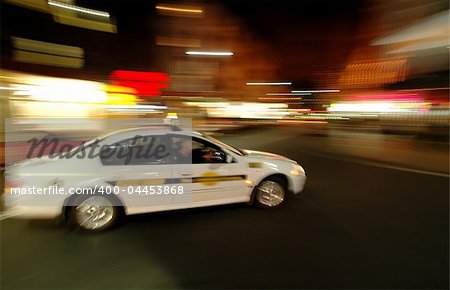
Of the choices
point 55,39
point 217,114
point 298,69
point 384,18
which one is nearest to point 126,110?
point 55,39

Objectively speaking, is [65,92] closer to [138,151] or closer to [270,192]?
[138,151]

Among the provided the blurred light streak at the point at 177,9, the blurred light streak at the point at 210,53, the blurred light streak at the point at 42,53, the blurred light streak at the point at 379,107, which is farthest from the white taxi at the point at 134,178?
the blurred light streak at the point at 177,9

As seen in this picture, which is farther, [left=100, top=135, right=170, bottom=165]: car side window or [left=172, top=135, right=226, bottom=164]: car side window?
[left=172, top=135, right=226, bottom=164]: car side window

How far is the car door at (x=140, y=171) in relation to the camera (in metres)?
4.61

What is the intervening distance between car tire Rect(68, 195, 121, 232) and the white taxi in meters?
0.01

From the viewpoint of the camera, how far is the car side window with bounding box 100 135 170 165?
474 cm

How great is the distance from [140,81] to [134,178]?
12950 mm

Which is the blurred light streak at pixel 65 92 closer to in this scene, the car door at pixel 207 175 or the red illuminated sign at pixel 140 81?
the red illuminated sign at pixel 140 81

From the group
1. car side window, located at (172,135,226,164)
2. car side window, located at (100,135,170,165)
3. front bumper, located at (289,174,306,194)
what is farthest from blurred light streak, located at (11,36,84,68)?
front bumper, located at (289,174,306,194)

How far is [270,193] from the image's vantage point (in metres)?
5.50

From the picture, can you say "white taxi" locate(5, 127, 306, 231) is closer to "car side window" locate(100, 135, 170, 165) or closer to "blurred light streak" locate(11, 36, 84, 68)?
"car side window" locate(100, 135, 170, 165)

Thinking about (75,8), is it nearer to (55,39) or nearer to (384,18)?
(55,39)

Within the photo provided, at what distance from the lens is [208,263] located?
372 centimetres

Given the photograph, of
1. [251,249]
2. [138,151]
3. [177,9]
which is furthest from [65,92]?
[177,9]
